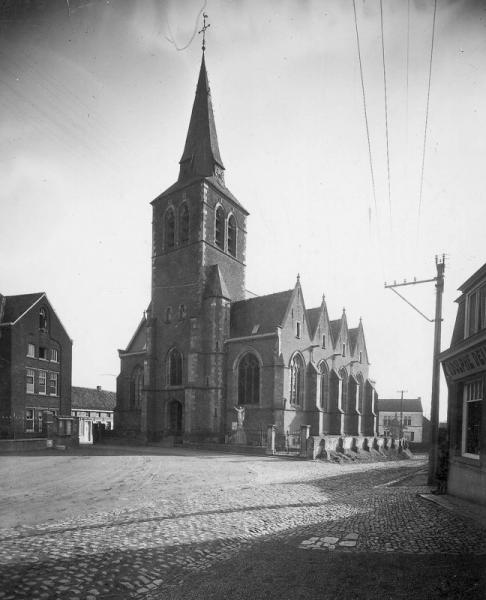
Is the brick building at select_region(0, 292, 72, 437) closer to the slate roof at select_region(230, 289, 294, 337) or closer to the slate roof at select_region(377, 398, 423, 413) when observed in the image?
the slate roof at select_region(230, 289, 294, 337)

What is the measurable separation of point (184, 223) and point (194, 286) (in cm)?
558

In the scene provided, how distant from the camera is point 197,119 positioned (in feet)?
120

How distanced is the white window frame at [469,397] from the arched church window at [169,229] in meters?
26.7

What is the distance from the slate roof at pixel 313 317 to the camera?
1401 inches

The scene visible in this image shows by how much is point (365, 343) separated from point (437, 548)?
134ft

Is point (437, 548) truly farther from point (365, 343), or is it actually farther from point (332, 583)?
point (365, 343)

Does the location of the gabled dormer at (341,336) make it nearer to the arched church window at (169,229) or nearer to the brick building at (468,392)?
the arched church window at (169,229)

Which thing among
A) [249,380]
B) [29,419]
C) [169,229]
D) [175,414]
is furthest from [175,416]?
[169,229]

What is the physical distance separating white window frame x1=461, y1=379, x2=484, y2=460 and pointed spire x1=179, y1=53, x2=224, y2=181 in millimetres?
27822

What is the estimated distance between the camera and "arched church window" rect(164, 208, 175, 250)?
34.9m

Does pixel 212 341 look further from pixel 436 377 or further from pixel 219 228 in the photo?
pixel 436 377

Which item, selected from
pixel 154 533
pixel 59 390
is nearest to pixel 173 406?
pixel 59 390

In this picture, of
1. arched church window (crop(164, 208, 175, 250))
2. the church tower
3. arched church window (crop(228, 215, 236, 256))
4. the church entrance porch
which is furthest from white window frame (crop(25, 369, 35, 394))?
arched church window (crop(228, 215, 236, 256))

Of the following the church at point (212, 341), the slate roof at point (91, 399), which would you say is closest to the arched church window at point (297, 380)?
the church at point (212, 341)
